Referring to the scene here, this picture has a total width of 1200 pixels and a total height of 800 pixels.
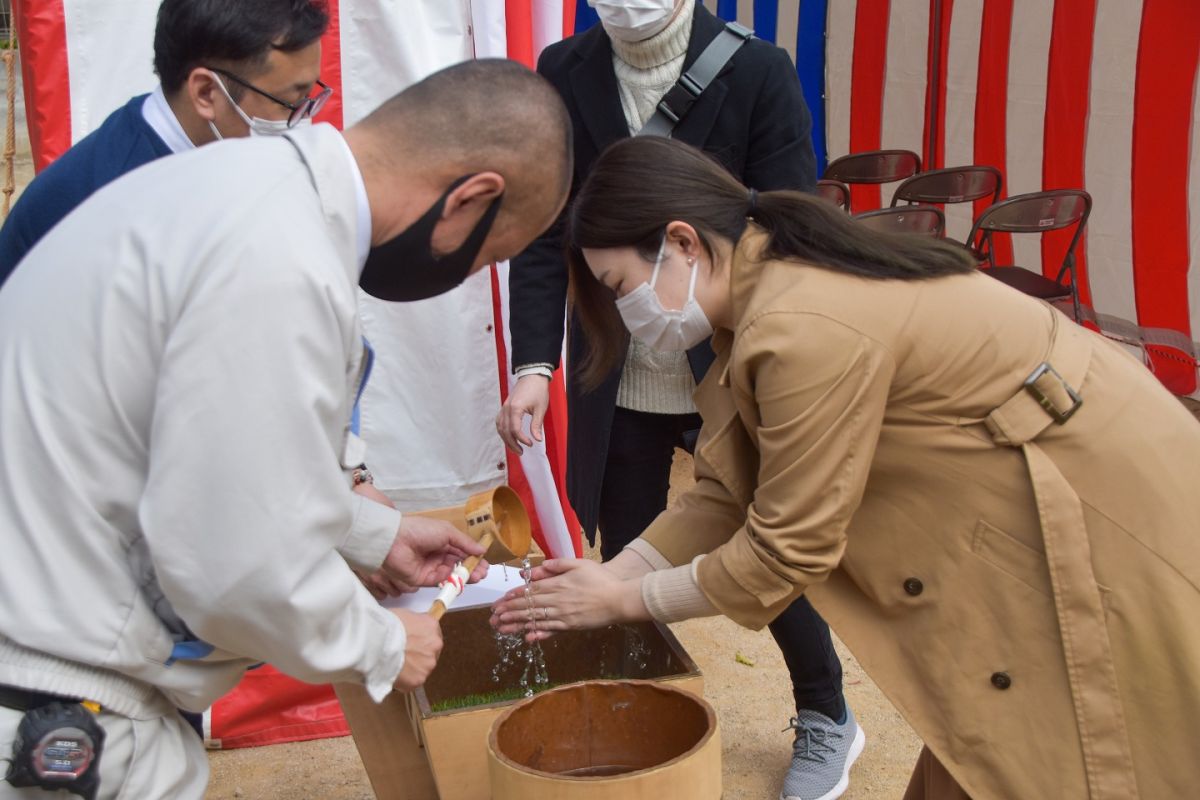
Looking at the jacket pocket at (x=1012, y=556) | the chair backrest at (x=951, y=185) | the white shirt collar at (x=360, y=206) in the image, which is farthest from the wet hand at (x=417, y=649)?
the chair backrest at (x=951, y=185)

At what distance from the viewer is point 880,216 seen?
200 inches

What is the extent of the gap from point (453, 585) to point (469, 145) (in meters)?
0.67

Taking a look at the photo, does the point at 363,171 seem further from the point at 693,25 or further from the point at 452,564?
the point at 693,25

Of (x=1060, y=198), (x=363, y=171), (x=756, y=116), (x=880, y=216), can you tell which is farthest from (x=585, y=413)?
(x=1060, y=198)

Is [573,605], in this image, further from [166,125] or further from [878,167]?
[878,167]

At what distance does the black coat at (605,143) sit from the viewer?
8.16ft

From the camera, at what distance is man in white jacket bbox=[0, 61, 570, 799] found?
3.57ft

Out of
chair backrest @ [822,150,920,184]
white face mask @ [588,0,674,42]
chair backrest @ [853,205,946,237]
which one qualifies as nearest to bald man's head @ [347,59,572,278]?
white face mask @ [588,0,674,42]

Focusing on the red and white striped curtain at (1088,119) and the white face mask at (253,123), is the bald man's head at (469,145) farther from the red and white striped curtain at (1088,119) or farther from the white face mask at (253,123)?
the red and white striped curtain at (1088,119)

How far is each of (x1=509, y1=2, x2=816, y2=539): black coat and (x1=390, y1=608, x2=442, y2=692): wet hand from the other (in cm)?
115

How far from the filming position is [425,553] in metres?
1.85

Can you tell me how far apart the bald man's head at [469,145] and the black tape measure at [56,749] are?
0.59 m

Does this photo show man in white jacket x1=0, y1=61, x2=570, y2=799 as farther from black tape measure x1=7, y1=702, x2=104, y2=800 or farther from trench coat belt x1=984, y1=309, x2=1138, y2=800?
trench coat belt x1=984, y1=309, x2=1138, y2=800

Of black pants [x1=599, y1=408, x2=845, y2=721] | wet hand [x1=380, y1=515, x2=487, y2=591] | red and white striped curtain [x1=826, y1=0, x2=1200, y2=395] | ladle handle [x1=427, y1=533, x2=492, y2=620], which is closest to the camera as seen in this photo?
ladle handle [x1=427, y1=533, x2=492, y2=620]
